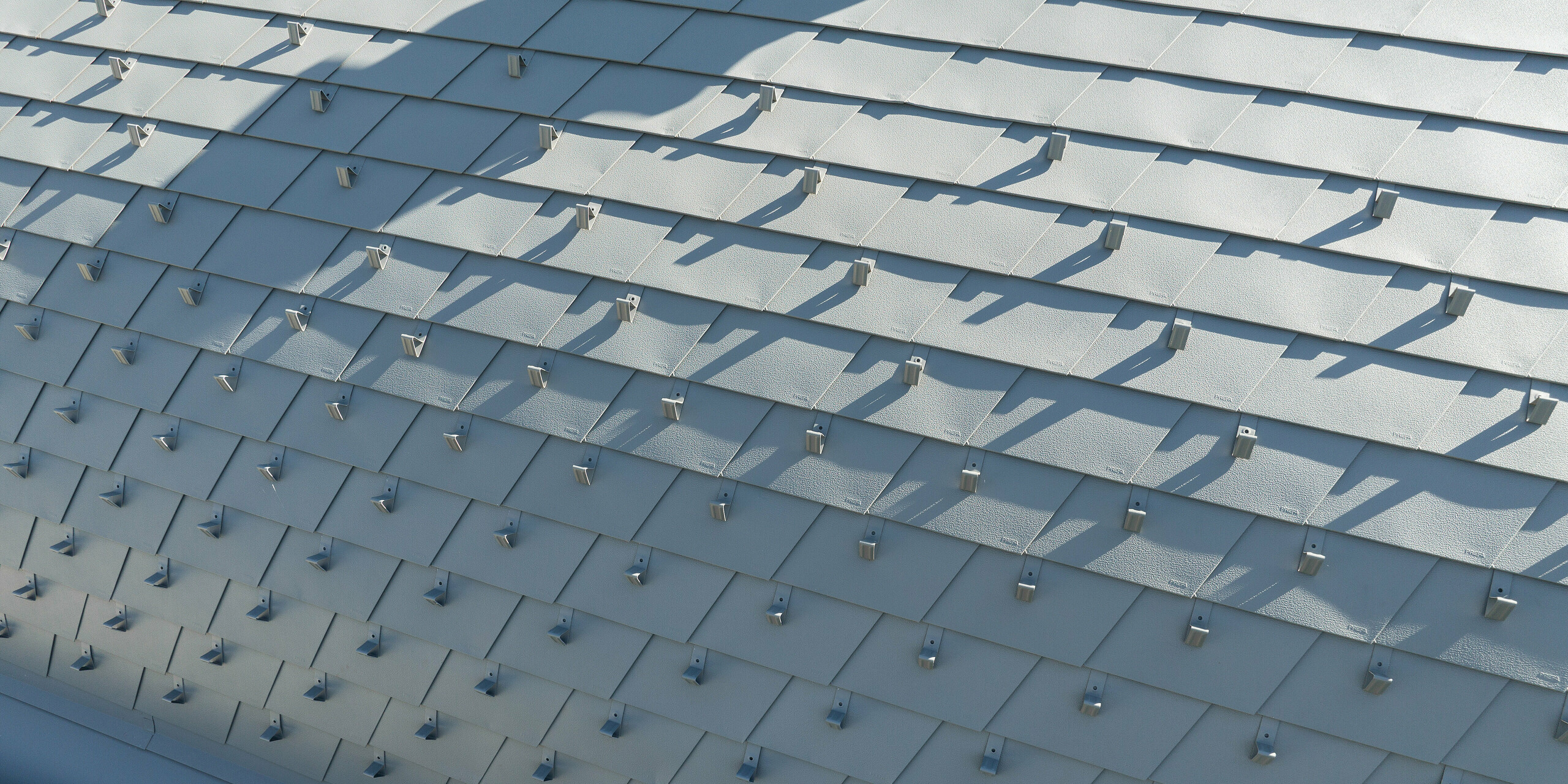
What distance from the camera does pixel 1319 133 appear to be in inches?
258

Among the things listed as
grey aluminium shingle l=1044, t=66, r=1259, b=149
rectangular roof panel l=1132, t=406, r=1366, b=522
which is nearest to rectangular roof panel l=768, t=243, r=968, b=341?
grey aluminium shingle l=1044, t=66, r=1259, b=149

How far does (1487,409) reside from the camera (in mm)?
5871

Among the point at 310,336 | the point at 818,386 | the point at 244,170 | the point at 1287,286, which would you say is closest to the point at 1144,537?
the point at 1287,286

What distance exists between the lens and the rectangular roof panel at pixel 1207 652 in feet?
19.7

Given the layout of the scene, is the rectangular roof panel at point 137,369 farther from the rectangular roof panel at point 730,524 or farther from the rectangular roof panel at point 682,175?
the rectangular roof panel at point 730,524

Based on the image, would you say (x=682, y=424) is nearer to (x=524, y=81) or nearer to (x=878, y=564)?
(x=878, y=564)

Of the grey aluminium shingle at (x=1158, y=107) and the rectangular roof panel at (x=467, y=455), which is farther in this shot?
the rectangular roof panel at (x=467, y=455)

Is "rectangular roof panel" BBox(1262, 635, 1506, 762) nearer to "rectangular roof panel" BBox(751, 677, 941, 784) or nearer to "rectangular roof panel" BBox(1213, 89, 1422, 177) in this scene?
"rectangular roof panel" BBox(751, 677, 941, 784)

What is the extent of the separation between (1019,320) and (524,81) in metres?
4.94

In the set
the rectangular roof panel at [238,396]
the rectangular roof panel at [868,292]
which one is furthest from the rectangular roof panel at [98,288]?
the rectangular roof panel at [868,292]

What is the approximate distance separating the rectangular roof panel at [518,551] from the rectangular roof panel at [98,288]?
4049mm

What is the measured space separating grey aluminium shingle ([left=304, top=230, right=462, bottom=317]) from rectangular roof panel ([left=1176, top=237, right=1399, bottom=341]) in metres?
6.07

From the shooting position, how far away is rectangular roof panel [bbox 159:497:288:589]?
777 cm

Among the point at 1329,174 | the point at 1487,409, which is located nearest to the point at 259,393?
the point at 1329,174
